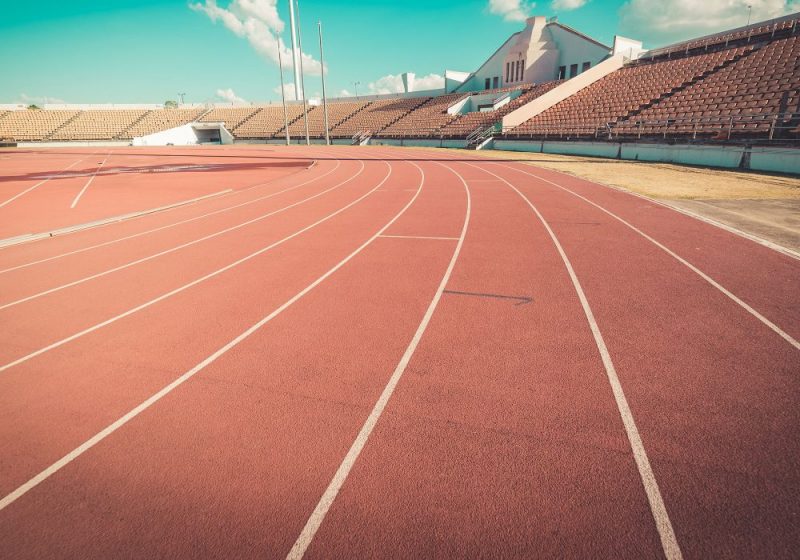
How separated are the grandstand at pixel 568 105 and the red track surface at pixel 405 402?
15.8 meters

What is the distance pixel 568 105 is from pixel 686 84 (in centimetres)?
797

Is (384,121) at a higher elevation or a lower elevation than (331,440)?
higher

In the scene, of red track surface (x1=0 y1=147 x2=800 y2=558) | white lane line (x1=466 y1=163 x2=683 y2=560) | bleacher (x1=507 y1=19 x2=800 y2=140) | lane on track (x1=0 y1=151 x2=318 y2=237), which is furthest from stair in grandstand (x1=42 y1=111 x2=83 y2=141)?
white lane line (x1=466 y1=163 x2=683 y2=560)

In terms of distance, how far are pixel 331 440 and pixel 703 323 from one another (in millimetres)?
4150

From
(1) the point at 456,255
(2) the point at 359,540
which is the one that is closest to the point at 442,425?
(2) the point at 359,540

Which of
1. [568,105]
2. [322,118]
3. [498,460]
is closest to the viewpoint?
[498,460]

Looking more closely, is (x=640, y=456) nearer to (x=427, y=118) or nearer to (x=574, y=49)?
(x=427, y=118)

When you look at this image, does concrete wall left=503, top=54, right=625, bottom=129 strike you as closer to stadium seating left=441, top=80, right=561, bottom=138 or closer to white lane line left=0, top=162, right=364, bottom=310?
stadium seating left=441, top=80, right=561, bottom=138

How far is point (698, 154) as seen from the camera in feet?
57.2

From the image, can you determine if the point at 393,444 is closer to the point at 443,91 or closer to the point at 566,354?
the point at 566,354

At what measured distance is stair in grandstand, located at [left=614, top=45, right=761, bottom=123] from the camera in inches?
935

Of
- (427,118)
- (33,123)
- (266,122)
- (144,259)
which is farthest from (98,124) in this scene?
(144,259)

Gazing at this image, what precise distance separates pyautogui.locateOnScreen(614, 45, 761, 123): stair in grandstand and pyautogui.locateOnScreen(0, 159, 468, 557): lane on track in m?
26.1

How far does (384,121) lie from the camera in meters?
48.0
